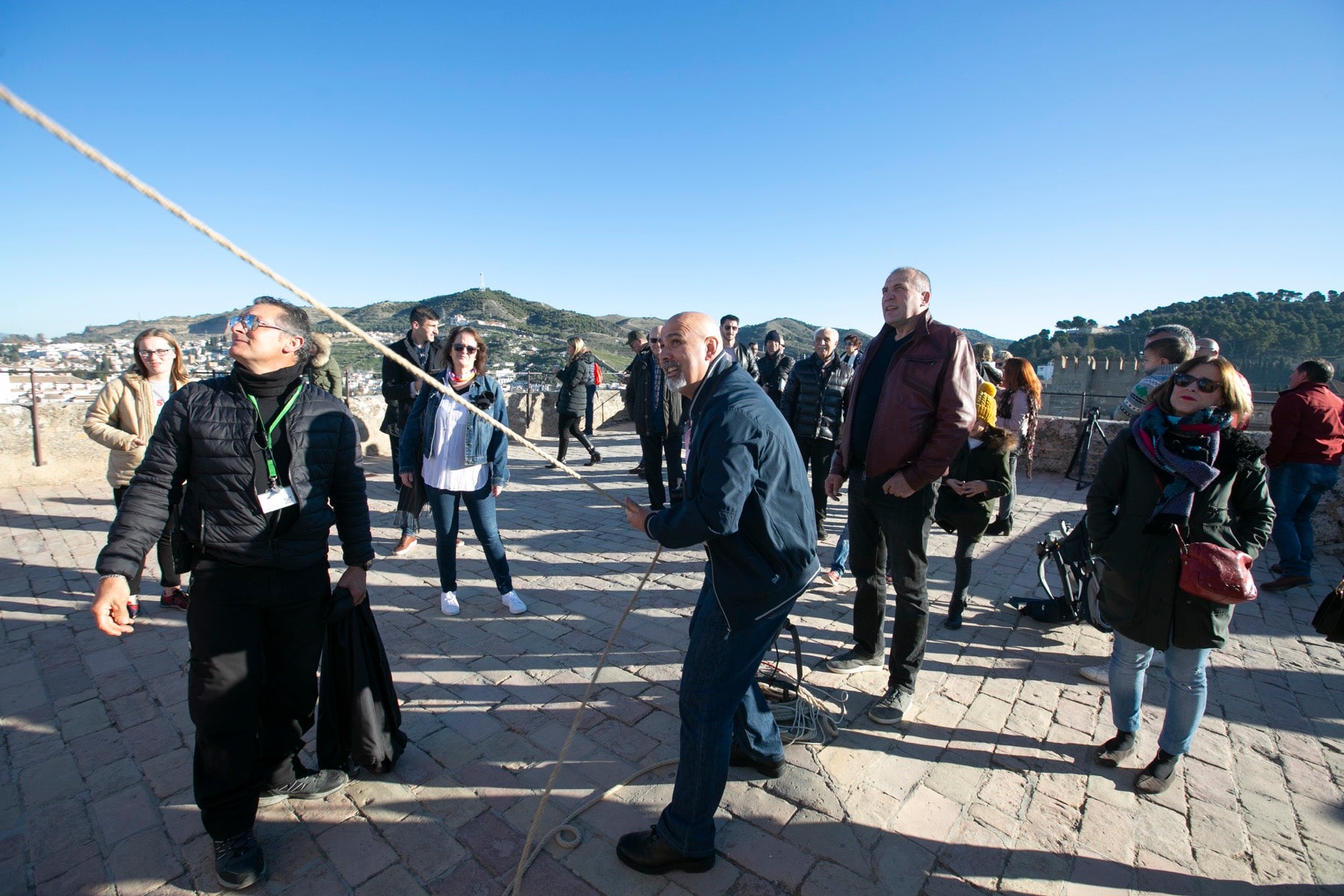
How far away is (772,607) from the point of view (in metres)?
2.17

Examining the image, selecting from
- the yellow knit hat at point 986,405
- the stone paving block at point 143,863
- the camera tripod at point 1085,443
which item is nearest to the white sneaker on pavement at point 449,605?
the stone paving block at point 143,863

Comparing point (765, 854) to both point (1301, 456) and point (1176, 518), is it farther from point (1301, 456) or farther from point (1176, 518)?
point (1301, 456)

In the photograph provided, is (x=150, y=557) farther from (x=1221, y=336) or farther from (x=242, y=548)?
(x=1221, y=336)

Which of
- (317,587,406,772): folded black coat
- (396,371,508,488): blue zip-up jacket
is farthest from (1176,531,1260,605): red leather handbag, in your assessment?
(396,371,508,488): blue zip-up jacket

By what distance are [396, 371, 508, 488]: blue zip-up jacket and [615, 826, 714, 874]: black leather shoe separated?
102 inches

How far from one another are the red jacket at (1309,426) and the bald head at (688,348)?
596cm

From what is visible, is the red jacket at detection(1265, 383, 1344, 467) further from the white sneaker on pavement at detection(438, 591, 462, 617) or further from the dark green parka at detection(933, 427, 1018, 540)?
the white sneaker on pavement at detection(438, 591, 462, 617)

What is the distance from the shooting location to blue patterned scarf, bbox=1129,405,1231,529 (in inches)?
103

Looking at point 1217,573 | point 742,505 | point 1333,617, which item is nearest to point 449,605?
point 742,505

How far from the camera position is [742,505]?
2023 millimetres

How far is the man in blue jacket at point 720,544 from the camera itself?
2.03 m

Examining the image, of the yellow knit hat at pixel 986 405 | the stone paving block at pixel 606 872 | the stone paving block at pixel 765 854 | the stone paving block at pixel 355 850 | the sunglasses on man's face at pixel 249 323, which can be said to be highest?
the sunglasses on man's face at pixel 249 323

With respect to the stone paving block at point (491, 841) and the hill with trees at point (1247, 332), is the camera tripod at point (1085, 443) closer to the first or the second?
the stone paving block at point (491, 841)

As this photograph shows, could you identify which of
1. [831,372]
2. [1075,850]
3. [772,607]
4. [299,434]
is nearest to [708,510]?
Result: [772,607]
